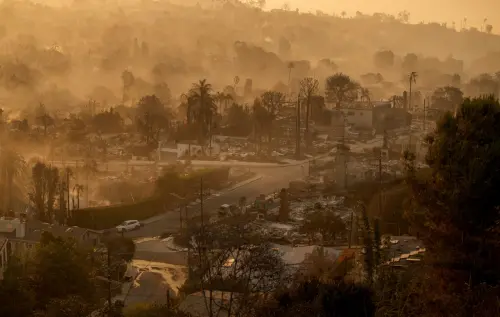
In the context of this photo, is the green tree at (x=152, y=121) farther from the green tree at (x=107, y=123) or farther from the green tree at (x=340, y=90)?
the green tree at (x=340, y=90)

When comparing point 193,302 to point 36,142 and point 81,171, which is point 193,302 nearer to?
point 81,171

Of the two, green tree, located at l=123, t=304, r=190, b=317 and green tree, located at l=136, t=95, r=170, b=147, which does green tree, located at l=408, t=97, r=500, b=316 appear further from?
green tree, located at l=136, t=95, r=170, b=147

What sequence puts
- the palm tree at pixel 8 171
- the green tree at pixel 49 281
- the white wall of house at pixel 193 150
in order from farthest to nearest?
the white wall of house at pixel 193 150, the palm tree at pixel 8 171, the green tree at pixel 49 281

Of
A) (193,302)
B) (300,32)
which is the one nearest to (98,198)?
(193,302)

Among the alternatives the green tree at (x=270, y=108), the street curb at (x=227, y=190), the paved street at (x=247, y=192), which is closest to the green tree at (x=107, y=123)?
the green tree at (x=270, y=108)

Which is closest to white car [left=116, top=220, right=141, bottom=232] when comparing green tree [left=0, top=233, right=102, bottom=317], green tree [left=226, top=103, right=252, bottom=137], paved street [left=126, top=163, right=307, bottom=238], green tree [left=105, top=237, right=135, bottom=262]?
paved street [left=126, top=163, right=307, bottom=238]

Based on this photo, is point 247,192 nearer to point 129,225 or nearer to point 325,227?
point 129,225

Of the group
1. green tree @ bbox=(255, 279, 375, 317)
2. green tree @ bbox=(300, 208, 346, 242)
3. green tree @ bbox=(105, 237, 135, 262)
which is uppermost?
green tree @ bbox=(255, 279, 375, 317)
